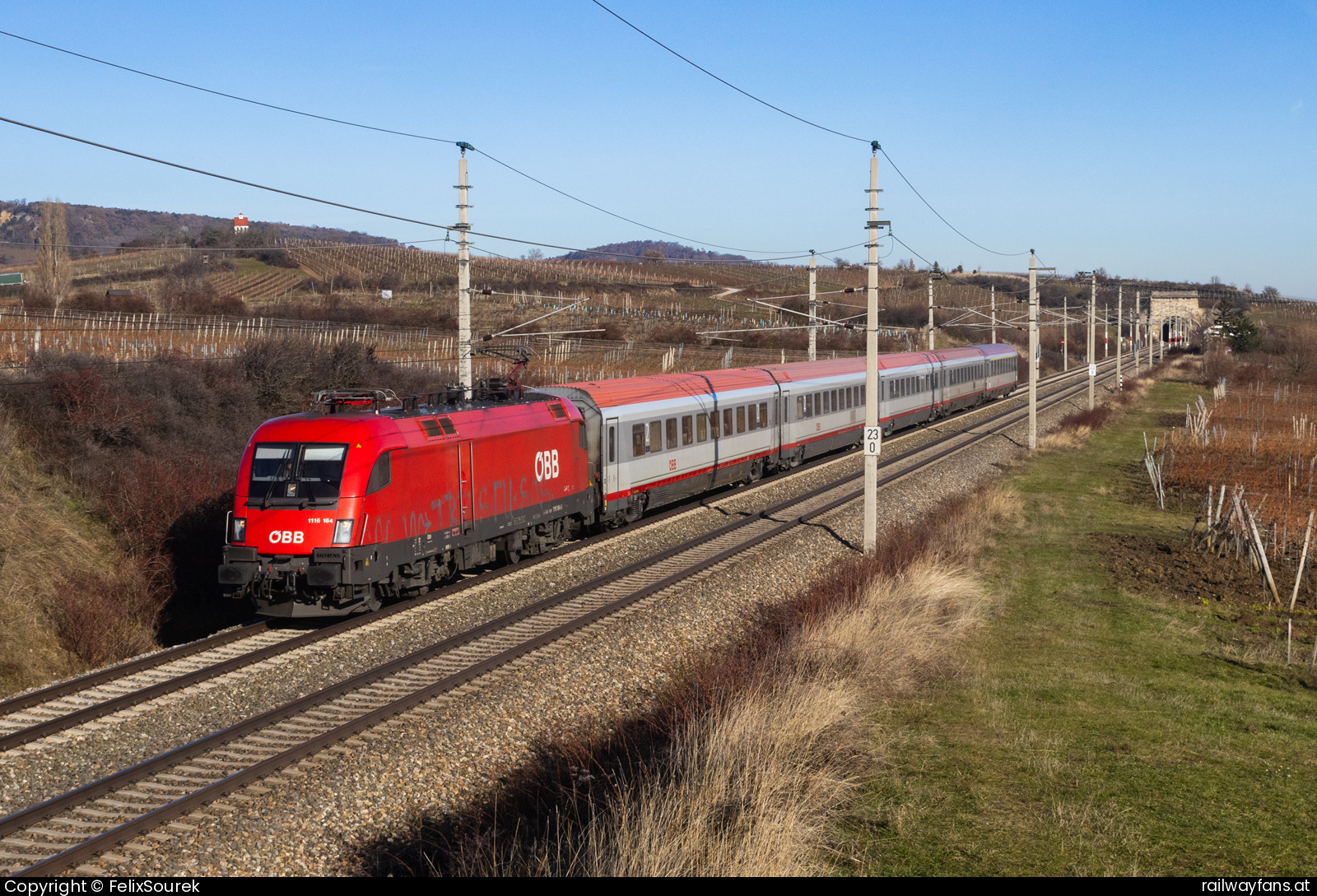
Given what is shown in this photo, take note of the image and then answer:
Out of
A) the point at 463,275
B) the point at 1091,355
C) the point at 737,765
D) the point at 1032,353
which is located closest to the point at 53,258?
the point at 463,275

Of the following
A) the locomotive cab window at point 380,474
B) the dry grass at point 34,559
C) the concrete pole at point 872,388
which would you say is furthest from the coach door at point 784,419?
the dry grass at point 34,559

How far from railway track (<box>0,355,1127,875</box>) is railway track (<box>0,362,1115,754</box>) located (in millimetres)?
1758

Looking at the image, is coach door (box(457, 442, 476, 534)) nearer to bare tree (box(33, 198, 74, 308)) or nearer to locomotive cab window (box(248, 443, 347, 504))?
locomotive cab window (box(248, 443, 347, 504))

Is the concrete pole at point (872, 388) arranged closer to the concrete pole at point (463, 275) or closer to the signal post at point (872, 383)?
the signal post at point (872, 383)

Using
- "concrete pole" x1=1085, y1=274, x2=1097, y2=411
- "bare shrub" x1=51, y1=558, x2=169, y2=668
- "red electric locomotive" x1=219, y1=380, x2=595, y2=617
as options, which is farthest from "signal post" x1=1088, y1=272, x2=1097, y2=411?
"bare shrub" x1=51, y1=558, x2=169, y2=668

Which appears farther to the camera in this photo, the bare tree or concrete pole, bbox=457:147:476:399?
the bare tree

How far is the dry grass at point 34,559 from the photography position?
16.6 m

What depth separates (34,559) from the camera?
19266 millimetres

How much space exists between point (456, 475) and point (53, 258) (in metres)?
51.6

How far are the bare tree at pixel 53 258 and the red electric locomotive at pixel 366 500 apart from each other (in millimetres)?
48759

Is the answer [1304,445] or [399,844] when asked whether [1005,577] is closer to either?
[399,844]

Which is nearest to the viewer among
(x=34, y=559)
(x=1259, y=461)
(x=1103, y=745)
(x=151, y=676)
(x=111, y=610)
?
(x=1103, y=745)

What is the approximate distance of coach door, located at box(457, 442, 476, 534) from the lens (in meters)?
16.6

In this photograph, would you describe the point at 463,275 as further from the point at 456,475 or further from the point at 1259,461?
the point at 1259,461
